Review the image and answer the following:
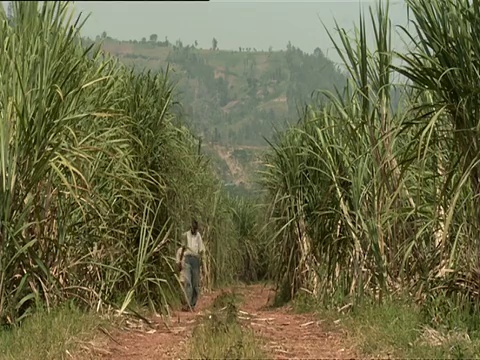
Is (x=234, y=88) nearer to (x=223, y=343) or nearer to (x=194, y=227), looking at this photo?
(x=194, y=227)

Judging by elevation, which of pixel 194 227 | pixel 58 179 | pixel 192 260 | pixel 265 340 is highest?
pixel 58 179

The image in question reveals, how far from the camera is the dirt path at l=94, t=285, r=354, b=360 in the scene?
16.8 ft

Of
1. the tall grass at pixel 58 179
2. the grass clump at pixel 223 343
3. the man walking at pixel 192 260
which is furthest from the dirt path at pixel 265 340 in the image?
the man walking at pixel 192 260

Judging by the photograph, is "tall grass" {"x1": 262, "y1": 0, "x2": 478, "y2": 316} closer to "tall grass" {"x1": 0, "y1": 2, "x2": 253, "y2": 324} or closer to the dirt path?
the dirt path

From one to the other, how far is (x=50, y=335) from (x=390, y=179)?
9.98 ft

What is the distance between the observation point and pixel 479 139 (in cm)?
471

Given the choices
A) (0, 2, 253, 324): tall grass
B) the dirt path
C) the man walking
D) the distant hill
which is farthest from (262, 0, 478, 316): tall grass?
the distant hill

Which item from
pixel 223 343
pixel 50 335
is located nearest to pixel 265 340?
pixel 223 343

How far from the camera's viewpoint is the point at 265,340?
5.44 meters

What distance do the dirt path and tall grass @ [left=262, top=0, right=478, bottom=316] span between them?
23.7 inches

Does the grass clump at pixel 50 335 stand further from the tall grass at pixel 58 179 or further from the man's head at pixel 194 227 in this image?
the man's head at pixel 194 227

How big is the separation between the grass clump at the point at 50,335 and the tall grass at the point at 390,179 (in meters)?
2.26

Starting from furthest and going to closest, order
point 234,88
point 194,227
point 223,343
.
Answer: point 234,88 → point 194,227 → point 223,343

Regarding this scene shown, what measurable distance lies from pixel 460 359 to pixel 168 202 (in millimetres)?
4561
